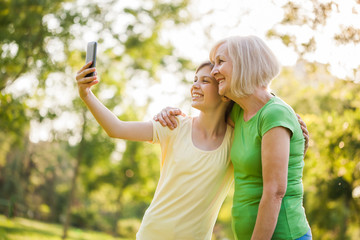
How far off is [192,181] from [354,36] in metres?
3.27

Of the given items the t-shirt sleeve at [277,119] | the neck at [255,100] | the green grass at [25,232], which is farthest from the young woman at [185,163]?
the green grass at [25,232]

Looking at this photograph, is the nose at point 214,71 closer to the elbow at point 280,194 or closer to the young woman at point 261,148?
the young woman at point 261,148

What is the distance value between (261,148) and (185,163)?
2.14 ft

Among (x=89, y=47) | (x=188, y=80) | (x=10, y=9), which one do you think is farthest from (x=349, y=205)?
(x=89, y=47)

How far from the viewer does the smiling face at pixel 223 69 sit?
2.60m

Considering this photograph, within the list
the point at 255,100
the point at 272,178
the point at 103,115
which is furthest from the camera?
the point at 103,115

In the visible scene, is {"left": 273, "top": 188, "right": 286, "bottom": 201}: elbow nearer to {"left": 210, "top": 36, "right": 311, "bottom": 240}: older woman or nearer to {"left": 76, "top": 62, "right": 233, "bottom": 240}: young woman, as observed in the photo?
{"left": 210, "top": 36, "right": 311, "bottom": 240}: older woman

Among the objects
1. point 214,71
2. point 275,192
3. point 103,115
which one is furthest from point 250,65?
point 103,115

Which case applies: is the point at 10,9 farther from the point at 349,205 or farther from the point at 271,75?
the point at 349,205

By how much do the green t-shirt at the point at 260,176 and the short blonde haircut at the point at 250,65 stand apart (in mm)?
159

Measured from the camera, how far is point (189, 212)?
2.74 meters

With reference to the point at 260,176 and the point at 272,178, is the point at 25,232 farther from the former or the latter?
the point at 272,178

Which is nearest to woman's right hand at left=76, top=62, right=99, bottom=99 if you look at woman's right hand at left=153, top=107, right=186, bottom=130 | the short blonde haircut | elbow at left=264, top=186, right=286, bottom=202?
woman's right hand at left=153, top=107, right=186, bottom=130

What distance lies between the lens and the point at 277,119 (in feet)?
7.54
